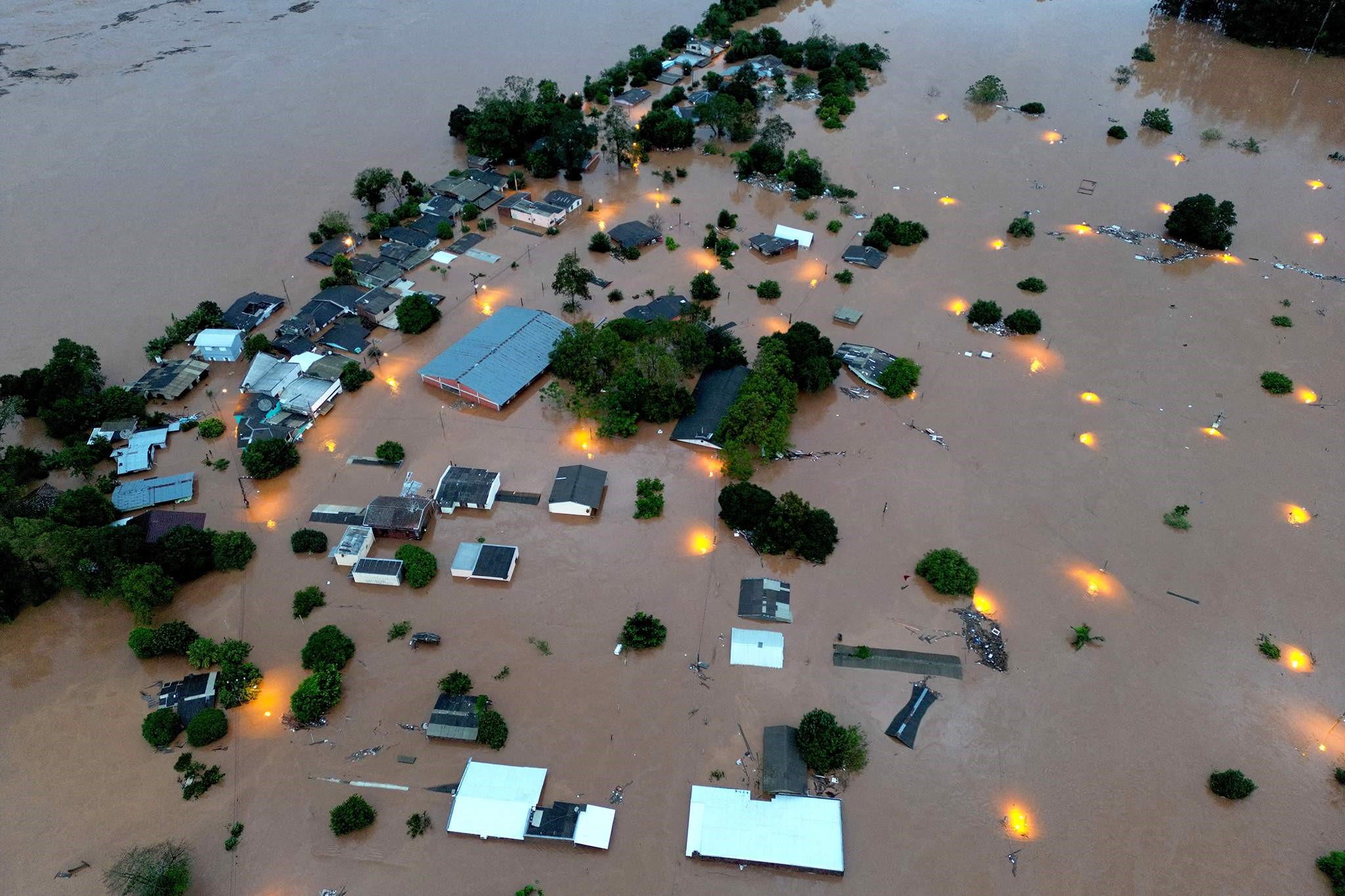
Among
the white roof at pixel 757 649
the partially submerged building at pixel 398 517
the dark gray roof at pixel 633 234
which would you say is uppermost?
the dark gray roof at pixel 633 234

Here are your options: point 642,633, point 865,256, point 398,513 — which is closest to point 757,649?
point 642,633

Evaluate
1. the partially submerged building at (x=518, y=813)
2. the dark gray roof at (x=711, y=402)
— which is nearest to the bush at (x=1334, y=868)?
the partially submerged building at (x=518, y=813)

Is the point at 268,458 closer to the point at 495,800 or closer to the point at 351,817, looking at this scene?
the point at 351,817

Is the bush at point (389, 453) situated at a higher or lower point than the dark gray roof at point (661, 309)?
lower

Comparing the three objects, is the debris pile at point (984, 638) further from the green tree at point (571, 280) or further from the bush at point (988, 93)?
the bush at point (988, 93)

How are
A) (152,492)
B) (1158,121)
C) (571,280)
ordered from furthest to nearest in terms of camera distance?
(1158,121), (571,280), (152,492)

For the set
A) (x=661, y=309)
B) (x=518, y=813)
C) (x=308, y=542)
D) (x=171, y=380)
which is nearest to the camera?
(x=518, y=813)
